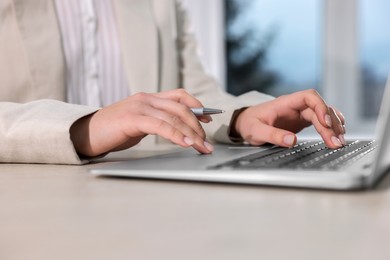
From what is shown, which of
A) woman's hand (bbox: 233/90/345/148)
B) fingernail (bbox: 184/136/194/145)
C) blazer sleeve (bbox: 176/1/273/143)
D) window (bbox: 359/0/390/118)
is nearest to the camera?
fingernail (bbox: 184/136/194/145)

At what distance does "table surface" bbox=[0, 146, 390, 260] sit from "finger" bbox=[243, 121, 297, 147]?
0.25 metres

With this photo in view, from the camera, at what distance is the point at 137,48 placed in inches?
59.0

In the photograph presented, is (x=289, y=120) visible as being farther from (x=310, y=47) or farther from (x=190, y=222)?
(x=310, y=47)

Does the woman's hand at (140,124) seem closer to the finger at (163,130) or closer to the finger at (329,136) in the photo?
the finger at (163,130)

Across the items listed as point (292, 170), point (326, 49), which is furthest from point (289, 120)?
point (326, 49)

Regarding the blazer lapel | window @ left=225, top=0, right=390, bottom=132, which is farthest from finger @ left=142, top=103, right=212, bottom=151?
window @ left=225, top=0, right=390, bottom=132

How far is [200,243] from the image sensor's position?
310 mm

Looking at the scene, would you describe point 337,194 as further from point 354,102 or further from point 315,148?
point 354,102

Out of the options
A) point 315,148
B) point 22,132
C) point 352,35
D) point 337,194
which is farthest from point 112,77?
point 352,35

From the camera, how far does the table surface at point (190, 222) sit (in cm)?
30

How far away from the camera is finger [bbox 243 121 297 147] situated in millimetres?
774

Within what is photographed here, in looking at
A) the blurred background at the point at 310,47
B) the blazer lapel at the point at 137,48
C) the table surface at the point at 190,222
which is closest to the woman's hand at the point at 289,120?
the table surface at the point at 190,222

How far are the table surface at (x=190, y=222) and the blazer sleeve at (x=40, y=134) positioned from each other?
234mm

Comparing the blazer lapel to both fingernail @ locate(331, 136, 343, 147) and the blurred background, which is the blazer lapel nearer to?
fingernail @ locate(331, 136, 343, 147)
